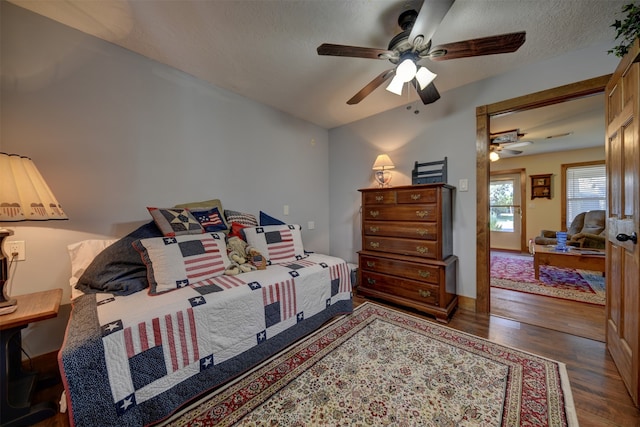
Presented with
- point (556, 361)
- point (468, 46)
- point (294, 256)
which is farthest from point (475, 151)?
point (294, 256)

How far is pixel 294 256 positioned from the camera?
2283 mm

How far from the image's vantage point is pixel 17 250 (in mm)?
1540

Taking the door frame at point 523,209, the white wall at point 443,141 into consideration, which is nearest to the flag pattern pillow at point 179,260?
the white wall at point 443,141

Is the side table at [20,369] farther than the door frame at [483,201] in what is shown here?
No

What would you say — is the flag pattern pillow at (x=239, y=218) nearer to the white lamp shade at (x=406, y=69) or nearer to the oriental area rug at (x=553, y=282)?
the white lamp shade at (x=406, y=69)

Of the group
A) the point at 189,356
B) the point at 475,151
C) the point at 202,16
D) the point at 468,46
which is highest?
the point at 202,16

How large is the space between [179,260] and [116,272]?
363 millimetres

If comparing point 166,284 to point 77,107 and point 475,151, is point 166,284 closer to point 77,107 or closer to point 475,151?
point 77,107

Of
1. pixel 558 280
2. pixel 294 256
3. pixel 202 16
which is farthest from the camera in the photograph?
pixel 558 280

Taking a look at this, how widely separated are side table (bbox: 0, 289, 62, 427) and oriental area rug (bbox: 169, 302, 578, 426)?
703mm

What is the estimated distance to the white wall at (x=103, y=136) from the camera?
1.57 metres

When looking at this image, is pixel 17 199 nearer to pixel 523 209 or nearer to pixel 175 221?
pixel 175 221

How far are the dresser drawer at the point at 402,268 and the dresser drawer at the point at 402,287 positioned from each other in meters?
0.05

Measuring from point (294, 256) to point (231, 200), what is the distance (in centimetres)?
97
